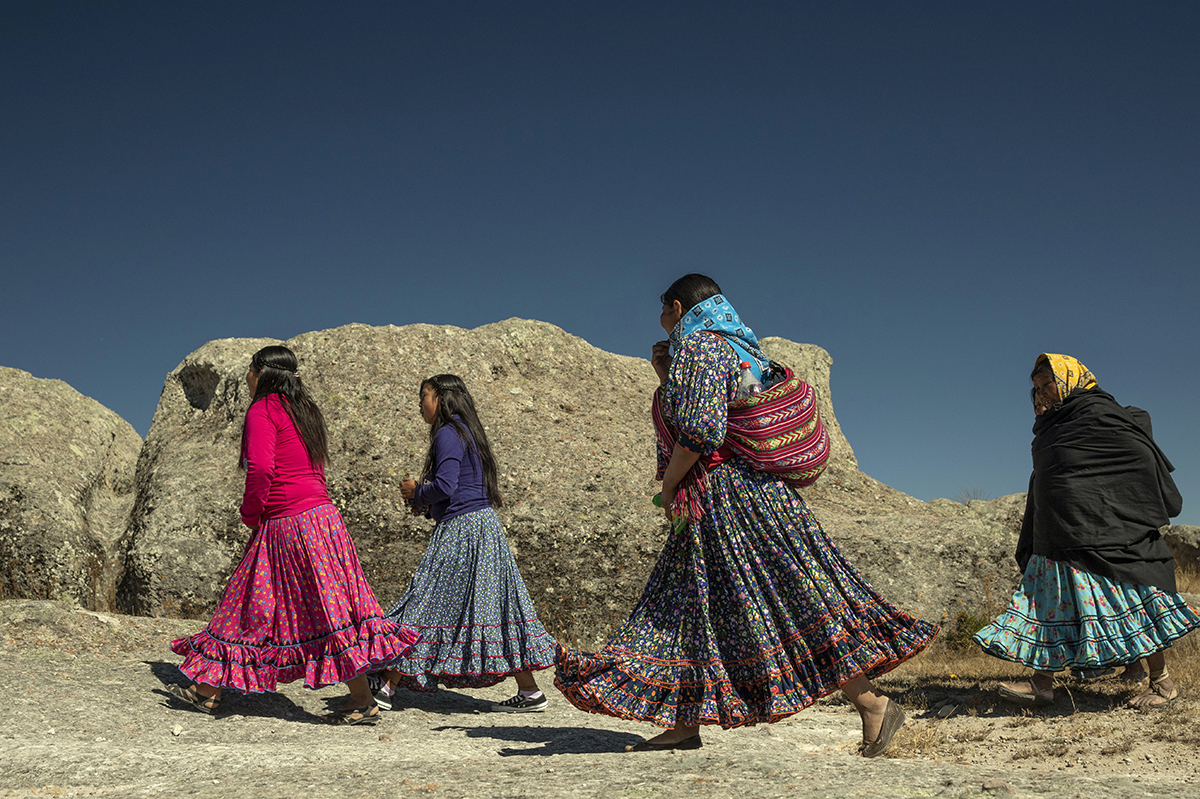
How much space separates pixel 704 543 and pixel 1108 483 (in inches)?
107

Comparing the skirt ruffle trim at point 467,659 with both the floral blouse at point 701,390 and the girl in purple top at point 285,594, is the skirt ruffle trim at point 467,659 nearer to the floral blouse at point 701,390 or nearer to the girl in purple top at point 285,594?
the girl in purple top at point 285,594

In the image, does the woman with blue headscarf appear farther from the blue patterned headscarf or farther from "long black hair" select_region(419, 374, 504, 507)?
"long black hair" select_region(419, 374, 504, 507)

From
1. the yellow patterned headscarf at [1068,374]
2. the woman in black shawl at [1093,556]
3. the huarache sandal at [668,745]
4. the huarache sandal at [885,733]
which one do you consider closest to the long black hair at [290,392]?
the huarache sandal at [668,745]

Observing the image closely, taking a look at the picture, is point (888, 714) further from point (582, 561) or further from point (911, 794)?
point (582, 561)

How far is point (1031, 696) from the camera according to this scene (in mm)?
4762

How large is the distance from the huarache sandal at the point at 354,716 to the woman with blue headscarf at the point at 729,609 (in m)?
1.44

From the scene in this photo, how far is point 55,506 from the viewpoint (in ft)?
A: 25.7

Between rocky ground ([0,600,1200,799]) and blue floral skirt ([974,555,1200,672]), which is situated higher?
blue floral skirt ([974,555,1200,672])

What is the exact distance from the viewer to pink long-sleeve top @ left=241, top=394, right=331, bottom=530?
4391 millimetres

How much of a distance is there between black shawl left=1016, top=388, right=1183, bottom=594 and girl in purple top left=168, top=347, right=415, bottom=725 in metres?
3.72

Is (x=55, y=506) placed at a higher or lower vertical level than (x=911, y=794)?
higher

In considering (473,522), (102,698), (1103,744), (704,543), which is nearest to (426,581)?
(473,522)

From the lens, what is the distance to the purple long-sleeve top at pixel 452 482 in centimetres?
495

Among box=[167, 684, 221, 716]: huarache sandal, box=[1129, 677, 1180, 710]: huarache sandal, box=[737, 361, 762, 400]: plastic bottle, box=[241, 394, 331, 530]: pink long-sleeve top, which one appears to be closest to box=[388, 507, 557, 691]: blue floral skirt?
box=[241, 394, 331, 530]: pink long-sleeve top
